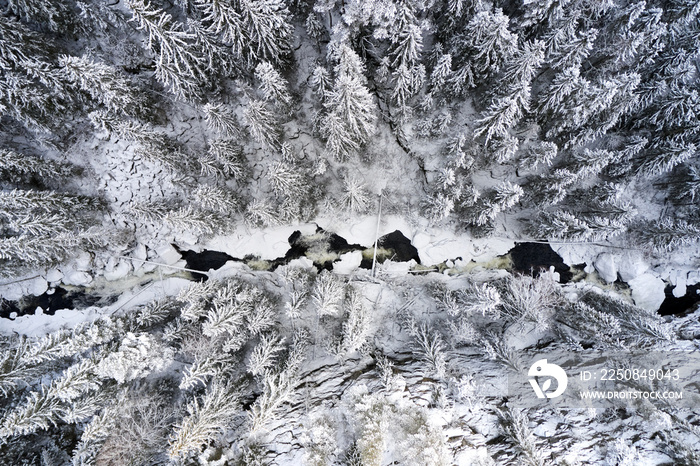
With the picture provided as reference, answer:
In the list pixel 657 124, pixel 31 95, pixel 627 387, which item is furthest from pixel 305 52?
pixel 627 387

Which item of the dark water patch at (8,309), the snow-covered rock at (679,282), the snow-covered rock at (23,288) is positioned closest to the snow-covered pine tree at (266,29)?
the snow-covered rock at (23,288)

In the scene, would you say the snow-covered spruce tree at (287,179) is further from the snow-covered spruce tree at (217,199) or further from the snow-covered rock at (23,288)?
the snow-covered rock at (23,288)

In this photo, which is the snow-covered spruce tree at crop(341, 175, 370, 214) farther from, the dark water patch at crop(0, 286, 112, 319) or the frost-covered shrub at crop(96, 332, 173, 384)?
the dark water patch at crop(0, 286, 112, 319)

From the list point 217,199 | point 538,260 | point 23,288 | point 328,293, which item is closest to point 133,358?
point 217,199

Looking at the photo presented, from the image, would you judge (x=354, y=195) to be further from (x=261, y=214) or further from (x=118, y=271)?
(x=118, y=271)

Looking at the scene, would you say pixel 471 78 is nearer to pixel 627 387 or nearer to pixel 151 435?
pixel 627 387

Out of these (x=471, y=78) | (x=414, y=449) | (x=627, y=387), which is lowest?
(x=414, y=449)
